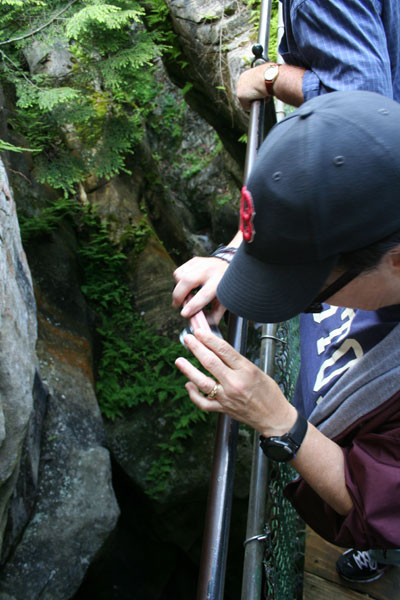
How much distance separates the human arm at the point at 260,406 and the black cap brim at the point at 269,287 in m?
0.13

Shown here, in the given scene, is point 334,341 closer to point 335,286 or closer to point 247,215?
point 335,286

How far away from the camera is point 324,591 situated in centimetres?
212

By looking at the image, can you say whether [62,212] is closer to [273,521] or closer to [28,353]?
[28,353]

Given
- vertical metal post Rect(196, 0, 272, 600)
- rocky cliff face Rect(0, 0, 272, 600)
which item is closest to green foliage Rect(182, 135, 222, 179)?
rocky cliff face Rect(0, 0, 272, 600)

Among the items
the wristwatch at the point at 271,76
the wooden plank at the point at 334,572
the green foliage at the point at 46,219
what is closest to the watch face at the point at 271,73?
the wristwatch at the point at 271,76

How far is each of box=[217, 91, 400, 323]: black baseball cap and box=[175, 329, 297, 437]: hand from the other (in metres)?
0.29

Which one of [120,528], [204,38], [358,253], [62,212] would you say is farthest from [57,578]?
[204,38]

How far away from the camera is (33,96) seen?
4.08 meters

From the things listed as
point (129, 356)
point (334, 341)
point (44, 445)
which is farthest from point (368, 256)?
point (129, 356)

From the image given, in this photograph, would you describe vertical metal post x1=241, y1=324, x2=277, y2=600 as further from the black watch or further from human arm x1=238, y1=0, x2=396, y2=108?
human arm x1=238, y1=0, x2=396, y2=108

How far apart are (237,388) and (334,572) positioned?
57.5 inches

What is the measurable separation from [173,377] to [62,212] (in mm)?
2979

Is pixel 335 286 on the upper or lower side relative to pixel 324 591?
→ upper

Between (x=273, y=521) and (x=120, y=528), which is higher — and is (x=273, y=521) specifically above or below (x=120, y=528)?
above
